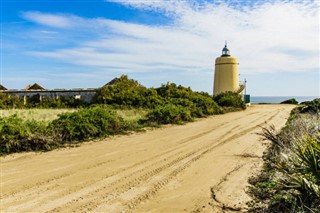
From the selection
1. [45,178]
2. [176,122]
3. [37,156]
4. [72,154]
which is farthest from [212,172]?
[176,122]

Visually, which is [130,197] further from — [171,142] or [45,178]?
[171,142]

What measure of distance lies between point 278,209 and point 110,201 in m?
2.65

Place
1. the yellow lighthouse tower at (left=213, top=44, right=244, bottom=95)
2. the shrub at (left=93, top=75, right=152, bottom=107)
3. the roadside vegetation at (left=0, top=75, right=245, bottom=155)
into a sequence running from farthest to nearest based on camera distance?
1. the yellow lighthouse tower at (left=213, top=44, right=244, bottom=95)
2. the shrub at (left=93, top=75, right=152, bottom=107)
3. the roadside vegetation at (left=0, top=75, right=245, bottom=155)

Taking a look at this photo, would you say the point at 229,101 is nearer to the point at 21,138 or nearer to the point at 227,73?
the point at 227,73

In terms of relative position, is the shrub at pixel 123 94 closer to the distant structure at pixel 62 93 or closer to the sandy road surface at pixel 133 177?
the distant structure at pixel 62 93

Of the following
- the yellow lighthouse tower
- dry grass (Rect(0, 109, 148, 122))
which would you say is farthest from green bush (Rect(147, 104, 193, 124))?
the yellow lighthouse tower

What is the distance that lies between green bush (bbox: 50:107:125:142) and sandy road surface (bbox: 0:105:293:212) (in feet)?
2.82

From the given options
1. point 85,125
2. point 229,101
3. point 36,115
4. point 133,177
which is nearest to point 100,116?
point 85,125

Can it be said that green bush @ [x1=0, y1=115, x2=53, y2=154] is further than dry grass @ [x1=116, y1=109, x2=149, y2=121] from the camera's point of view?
No

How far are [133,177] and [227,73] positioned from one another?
119ft

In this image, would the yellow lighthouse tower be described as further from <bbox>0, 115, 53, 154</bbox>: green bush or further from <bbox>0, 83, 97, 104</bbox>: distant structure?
<bbox>0, 115, 53, 154</bbox>: green bush

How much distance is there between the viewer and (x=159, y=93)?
28781 mm

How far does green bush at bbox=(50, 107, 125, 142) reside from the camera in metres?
11.3

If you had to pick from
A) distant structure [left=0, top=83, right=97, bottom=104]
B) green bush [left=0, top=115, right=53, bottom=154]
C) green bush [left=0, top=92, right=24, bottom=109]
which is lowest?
green bush [left=0, top=115, right=53, bottom=154]
